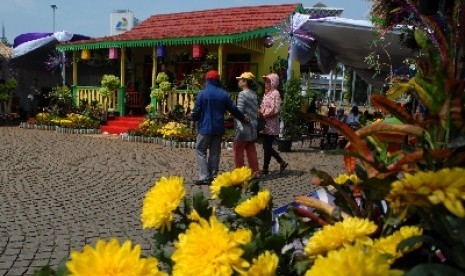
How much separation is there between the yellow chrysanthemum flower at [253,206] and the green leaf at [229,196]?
0.10 metres

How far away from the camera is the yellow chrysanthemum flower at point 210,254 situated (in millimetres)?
927

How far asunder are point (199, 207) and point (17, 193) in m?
5.98

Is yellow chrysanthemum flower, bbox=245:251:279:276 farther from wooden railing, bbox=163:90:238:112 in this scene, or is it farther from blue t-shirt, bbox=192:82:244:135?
wooden railing, bbox=163:90:238:112

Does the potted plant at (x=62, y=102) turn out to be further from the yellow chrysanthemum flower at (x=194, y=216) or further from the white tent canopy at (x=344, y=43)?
the yellow chrysanthemum flower at (x=194, y=216)

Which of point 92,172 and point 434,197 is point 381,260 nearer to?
point 434,197

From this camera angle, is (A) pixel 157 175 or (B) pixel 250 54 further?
(B) pixel 250 54

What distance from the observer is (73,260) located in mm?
886

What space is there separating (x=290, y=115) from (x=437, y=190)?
1117cm

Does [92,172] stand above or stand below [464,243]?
below

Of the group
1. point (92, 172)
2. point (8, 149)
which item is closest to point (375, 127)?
point (92, 172)

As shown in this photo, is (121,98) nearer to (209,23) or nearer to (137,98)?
(137,98)

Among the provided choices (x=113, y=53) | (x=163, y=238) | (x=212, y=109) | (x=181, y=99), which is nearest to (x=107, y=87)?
(x=113, y=53)

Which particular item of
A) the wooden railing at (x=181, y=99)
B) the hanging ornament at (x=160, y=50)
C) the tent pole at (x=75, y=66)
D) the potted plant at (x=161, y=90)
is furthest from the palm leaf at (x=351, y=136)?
the tent pole at (x=75, y=66)

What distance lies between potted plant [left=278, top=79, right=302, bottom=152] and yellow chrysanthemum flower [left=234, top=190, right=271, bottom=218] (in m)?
10.2
